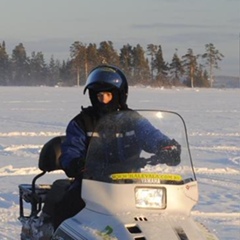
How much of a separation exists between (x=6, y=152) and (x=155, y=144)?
829 centimetres

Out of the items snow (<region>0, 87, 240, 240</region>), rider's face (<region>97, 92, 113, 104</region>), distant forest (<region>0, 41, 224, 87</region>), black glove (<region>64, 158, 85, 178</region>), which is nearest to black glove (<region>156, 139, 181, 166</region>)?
black glove (<region>64, 158, 85, 178</region>)

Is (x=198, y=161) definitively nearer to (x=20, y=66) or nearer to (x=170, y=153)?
(x=170, y=153)

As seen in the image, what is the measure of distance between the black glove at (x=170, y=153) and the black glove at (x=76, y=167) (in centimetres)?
49

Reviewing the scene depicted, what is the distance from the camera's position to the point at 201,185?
8.80m

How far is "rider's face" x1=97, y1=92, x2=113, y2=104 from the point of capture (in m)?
4.46

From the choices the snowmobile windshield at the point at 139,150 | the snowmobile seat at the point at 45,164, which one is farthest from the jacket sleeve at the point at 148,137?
the snowmobile seat at the point at 45,164

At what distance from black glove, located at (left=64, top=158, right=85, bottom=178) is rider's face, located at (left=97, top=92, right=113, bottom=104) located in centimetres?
60

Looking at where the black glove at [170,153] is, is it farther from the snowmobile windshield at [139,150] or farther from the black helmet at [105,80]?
the black helmet at [105,80]

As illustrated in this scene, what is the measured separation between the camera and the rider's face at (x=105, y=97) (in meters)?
4.46

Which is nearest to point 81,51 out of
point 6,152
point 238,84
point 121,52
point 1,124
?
point 121,52

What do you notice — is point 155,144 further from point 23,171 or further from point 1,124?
point 1,124

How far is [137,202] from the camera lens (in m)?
3.63

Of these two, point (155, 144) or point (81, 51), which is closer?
point (155, 144)

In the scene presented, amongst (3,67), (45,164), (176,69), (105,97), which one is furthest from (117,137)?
(3,67)
